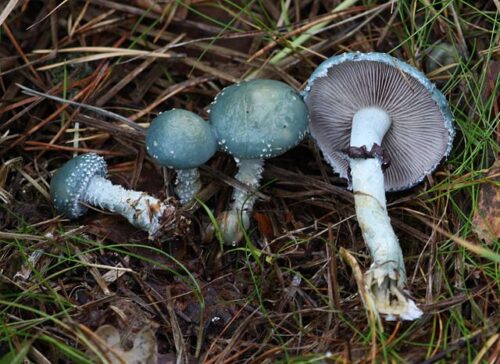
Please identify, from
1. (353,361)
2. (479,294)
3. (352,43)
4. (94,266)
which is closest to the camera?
(353,361)

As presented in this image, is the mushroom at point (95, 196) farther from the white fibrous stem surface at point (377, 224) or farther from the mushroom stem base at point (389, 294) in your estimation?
the mushroom stem base at point (389, 294)

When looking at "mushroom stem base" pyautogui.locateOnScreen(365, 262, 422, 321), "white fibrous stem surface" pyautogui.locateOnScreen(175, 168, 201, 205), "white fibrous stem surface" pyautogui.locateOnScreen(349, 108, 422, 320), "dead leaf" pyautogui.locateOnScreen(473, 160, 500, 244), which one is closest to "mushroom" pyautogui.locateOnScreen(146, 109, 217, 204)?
"white fibrous stem surface" pyautogui.locateOnScreen(175, 168, 201, 205)

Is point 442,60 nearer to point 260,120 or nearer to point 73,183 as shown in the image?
point 260,120

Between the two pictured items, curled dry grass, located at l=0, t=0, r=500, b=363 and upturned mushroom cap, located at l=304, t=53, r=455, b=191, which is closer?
curled dry grass, located at l=0, t=0, r=500, b=363

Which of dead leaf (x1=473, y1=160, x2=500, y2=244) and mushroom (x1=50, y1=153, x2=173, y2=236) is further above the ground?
dead leaf (x1=473, y1=160, x2=500, y2=244)

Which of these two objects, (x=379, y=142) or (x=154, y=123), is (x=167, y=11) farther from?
(x=379, y=142)

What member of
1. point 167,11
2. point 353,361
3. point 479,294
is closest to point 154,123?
point 167,11

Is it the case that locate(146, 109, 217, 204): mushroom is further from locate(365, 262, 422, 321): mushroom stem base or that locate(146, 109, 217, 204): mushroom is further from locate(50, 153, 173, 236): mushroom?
locate(365, 262, 422, 321): mushroom stem base
